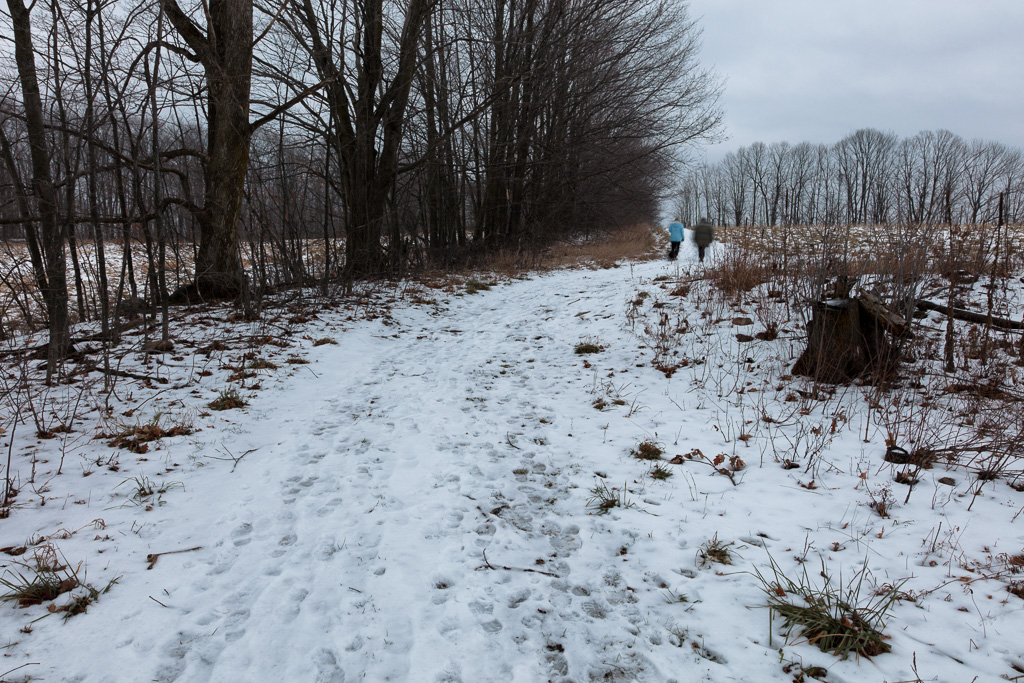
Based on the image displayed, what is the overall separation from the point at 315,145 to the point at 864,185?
49.3 metres

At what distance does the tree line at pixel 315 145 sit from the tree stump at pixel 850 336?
741cm

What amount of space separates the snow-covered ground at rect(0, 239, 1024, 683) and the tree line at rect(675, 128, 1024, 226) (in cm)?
280

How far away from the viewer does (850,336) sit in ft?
16.4

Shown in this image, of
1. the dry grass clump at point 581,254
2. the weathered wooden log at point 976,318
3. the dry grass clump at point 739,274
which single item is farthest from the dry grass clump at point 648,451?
the dry grass clump at point 581,254

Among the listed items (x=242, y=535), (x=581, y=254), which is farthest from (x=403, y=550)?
(x=581, y=254)

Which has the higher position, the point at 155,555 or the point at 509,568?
the point at 155,555

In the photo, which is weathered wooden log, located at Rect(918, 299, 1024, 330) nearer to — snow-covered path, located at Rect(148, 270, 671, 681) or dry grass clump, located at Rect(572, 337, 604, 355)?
dry grass clump, located at Rect(572, 337, 604, 355)

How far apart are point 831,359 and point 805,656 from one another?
3922mm

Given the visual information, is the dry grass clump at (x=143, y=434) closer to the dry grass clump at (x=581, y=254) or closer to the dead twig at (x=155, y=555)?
the dead twig at (x=155, y=555)

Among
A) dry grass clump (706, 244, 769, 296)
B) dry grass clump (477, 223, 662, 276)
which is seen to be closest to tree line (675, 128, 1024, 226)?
dry grass clump (706, 244, 769, 296)

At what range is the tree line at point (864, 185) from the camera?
5379mm

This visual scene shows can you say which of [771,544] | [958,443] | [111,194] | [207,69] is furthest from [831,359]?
[111,194]

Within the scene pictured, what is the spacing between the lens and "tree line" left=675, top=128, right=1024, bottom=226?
5.38m

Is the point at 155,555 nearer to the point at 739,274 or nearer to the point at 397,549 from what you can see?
the point at 397,549
